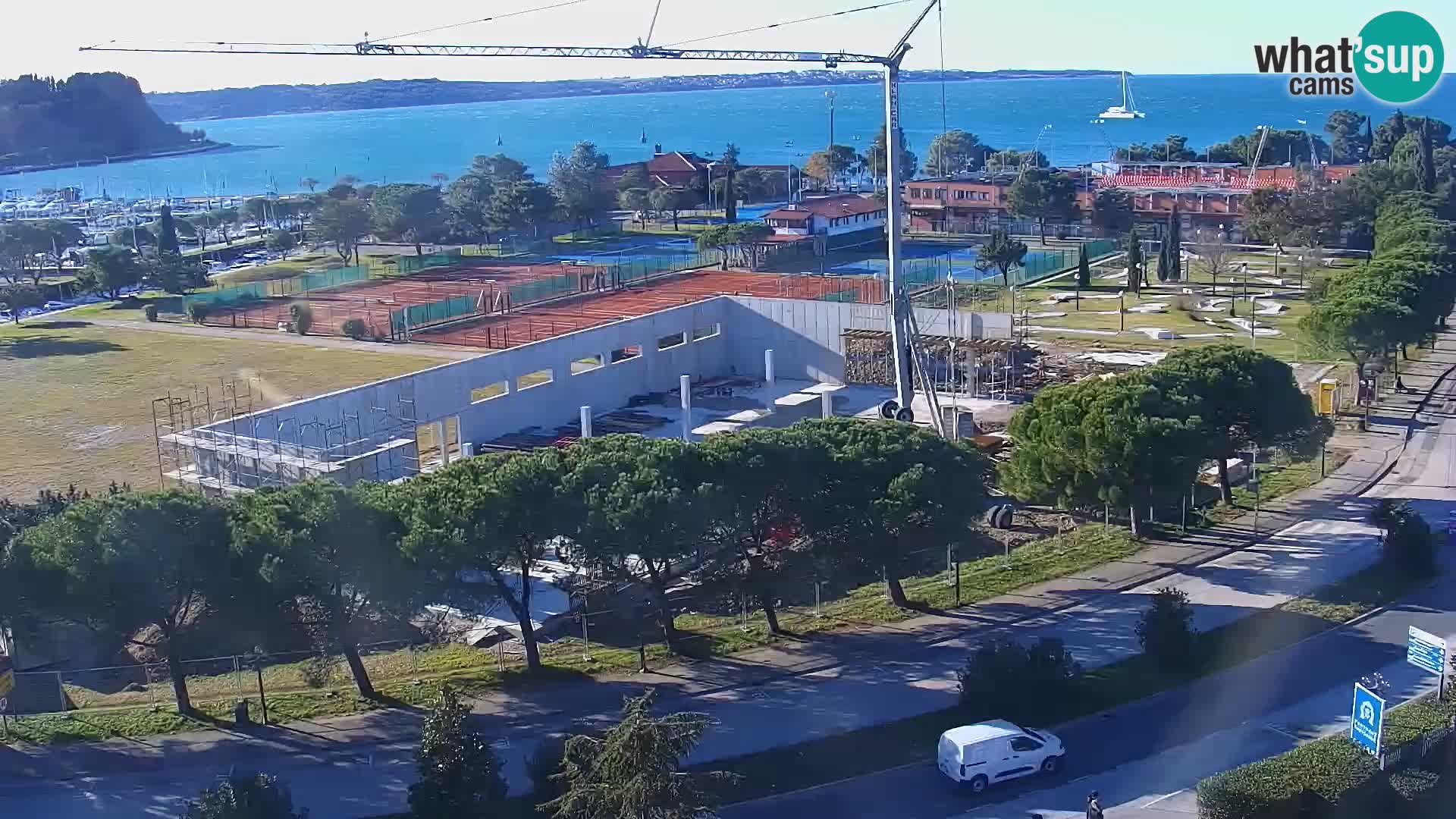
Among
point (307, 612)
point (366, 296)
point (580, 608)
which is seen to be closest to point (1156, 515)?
point (580, 608)

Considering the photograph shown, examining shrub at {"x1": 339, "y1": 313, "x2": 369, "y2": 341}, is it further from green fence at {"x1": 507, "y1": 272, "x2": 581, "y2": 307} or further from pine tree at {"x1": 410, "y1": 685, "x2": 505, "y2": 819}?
pine tree at {"x1": 410, "y1": 685, "x2": 505, "y2": 819}

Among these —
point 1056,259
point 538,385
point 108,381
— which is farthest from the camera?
point 1056,259

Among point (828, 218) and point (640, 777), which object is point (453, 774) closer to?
point (640, 777)

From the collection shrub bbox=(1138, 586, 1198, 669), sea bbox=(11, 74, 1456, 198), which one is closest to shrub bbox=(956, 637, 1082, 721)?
shrub bbox=(1138, 586, 1198, 669)

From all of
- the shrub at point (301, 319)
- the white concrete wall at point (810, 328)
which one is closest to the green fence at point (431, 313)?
the shrub at point (301, 319)

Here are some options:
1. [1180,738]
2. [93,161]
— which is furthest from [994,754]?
[93,161]

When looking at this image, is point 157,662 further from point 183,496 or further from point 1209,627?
point 1209,627
